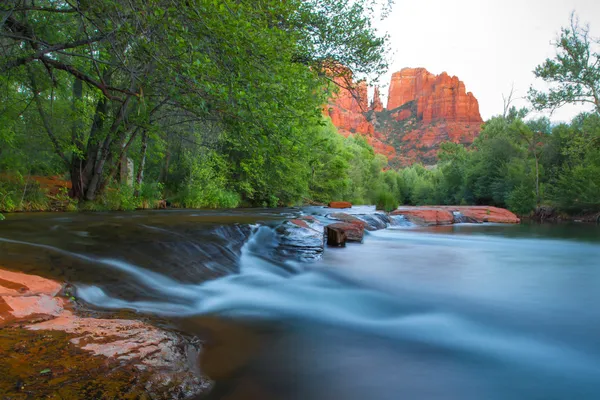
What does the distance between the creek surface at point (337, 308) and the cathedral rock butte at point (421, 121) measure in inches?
4477

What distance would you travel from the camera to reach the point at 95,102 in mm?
12383

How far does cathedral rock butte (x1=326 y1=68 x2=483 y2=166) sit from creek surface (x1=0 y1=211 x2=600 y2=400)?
113709 millimetres

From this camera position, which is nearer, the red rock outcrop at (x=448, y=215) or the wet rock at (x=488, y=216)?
the red rock outcrop at (x=448, y=215)

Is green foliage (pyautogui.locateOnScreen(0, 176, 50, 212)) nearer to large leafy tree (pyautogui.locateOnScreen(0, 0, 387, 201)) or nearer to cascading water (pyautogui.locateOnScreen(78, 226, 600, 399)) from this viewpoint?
large leafy tree (pyautogui.locateOnScreen(0, 0, 387, 201))

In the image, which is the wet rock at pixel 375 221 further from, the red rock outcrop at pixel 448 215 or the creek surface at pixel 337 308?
the creek surface at pixel 337 308

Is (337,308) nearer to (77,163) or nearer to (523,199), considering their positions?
(77,163)

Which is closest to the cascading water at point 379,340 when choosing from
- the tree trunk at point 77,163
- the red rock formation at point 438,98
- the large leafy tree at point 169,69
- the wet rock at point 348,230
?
the large leafy tree at point 169,69

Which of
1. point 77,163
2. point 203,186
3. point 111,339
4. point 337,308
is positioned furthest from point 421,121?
point 111,339

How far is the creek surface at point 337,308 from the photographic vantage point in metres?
2.70

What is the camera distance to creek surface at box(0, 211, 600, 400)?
2.70 m

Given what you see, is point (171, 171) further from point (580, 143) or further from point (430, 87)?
point (430, 87)

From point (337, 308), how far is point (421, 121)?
5896 inches

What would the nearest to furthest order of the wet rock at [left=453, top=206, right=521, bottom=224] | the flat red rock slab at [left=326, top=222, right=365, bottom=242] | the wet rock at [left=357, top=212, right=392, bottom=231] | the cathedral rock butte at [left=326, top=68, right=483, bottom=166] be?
1. the flat red rock slab at [left=326, top=222, right=365, bottom=242]
2. the wet rock at [left=357, top=212, right=392, bottom=231]
3. the wet rock at [left=453, top=206, right=521, bottom=224]
4. the cathedral rock butte at [left=326, top=68, right=483, bottom=166]

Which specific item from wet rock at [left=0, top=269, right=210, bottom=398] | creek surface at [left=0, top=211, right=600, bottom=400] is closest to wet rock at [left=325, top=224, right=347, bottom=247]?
creek surface at [left=0, top=211, right=600, bottom=400]
